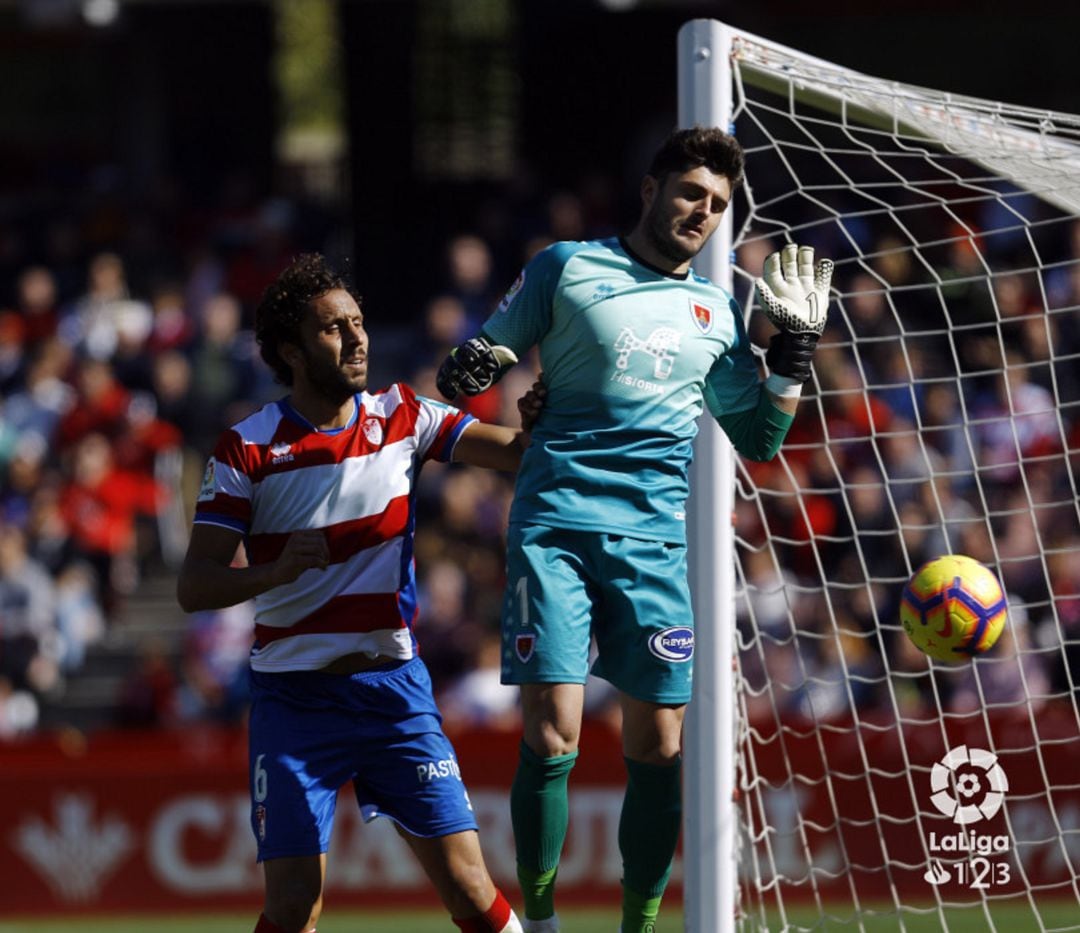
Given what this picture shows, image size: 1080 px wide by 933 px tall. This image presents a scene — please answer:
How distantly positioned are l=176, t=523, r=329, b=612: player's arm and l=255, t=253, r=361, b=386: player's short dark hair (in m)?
0.55

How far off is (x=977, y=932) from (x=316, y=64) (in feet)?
73.0

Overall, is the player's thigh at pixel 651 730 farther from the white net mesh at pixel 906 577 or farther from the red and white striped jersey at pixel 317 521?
the white net mesh at pixel 906 577

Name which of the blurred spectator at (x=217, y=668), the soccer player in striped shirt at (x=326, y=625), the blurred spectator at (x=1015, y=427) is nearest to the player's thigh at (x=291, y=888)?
the soccer player in striped shirt at (x=326, y=625)

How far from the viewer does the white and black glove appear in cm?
548

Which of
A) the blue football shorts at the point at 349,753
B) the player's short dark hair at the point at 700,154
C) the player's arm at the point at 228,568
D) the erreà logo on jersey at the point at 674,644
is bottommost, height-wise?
the blue football shorts at the point at 349,753

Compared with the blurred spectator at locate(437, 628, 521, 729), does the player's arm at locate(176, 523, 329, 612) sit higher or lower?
lower

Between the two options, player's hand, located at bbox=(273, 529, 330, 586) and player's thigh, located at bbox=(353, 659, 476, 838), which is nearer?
player's hand, located at bbox=(273, 529, 330, 586)

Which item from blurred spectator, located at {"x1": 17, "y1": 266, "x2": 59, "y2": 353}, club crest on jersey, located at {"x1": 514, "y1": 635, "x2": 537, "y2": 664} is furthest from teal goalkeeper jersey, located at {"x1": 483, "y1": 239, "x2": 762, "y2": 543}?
blurred spectator, located at {"x1": 17, "y1": 266, "x2": 59, "y2": 353}

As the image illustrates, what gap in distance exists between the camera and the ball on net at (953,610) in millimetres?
5641

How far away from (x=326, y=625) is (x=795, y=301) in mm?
1692

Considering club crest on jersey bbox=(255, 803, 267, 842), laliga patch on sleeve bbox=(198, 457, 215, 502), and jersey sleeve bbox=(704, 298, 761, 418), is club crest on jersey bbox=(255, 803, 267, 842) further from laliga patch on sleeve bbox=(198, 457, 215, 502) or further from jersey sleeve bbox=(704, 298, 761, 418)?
jersey sleeve bbox=(704, 298, 761, 418)

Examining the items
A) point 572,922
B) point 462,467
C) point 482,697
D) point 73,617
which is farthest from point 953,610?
point 73,617

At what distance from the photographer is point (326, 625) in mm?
5242

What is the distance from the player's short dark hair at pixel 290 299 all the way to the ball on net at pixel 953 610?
6.49 ft
